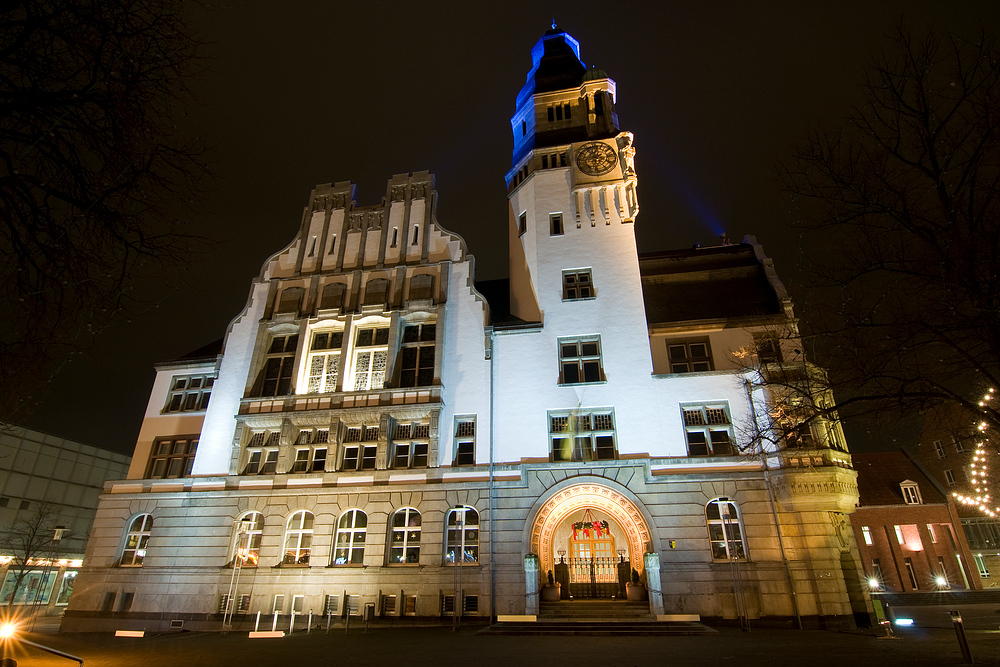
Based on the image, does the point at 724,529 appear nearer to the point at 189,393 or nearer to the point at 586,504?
the point at 586,504

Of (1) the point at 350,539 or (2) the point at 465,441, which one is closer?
(1) the point at 350,539

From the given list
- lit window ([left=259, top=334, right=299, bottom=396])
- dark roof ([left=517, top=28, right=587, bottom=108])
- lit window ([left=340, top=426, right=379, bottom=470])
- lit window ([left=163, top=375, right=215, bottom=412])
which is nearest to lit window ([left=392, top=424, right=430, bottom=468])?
lit window ([left=340, top=426, right=379, bottom=470])

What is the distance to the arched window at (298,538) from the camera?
22.3 m

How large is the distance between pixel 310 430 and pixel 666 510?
1572cm

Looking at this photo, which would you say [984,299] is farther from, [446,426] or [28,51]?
[446,426]

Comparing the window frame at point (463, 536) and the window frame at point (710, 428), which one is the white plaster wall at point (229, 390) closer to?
the window frame at point (463, 536)

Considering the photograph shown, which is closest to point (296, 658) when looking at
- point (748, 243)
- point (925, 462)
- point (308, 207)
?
point (308, 207)

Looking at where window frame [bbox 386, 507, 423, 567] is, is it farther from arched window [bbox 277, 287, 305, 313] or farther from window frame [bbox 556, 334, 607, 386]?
arched window [bbox 277, 287, 305, 313]

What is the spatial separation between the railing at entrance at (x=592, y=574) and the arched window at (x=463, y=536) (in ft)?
16.6

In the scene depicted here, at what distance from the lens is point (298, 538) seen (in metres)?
22.6

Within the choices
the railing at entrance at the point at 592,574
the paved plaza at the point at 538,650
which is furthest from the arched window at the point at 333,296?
the railing at entrance at the point at 592,574

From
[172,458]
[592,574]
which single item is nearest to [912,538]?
[592,574]

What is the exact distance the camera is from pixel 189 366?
2733 centimetres

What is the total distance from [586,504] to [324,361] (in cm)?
1372
